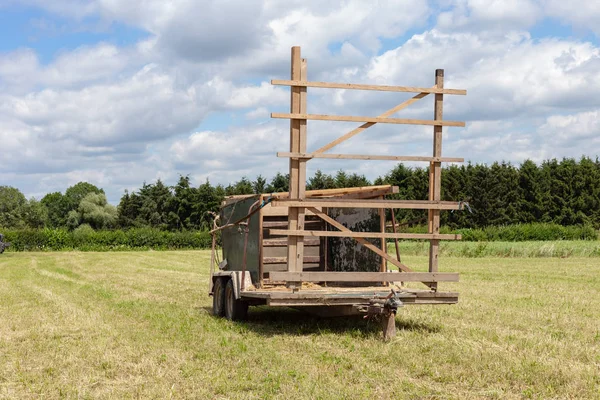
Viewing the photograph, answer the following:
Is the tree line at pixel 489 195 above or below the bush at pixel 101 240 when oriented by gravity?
above

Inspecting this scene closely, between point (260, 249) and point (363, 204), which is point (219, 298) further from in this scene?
point (363, 204)

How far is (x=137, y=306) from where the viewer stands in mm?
13844

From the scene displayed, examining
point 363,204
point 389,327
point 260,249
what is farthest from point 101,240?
point 389,327

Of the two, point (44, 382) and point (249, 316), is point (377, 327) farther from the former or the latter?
point (44, 382)

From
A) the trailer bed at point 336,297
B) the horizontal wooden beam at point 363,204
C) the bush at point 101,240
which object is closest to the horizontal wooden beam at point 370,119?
the horizontal wooden beam at point 363,204

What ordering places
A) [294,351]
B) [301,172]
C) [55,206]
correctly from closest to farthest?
[294,351]
[301,172]
[55,206]

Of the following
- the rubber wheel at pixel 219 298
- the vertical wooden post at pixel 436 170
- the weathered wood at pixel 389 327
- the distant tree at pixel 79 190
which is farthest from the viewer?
the distant tree at pixel 79 190

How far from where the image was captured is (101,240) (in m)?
48.6

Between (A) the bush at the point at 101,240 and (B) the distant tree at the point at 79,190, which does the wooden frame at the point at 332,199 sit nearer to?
(A) the bush at the point at 101,240

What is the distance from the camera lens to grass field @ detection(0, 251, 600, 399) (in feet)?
22.0

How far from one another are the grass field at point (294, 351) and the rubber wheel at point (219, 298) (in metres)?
0.36

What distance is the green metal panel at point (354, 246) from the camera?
11617 mm

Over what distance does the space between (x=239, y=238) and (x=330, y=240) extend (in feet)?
5.20

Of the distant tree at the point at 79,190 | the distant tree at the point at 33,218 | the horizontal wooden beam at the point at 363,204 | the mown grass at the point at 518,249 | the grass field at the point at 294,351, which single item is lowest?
the grass field at the point at 294,351
